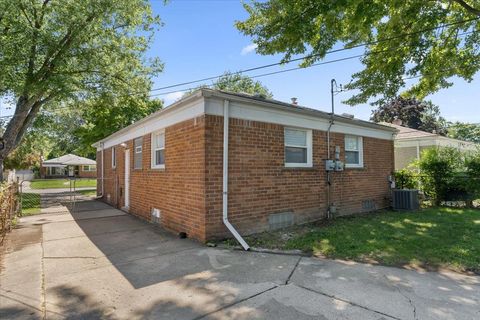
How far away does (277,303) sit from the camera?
348 centimetres

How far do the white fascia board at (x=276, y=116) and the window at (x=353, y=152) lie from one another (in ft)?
0.78

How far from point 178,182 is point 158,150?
2.13 metres

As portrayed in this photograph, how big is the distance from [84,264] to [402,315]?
191 inches

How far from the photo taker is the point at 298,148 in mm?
8227

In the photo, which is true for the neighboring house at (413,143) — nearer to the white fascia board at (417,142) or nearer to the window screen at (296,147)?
the white fascia board at (417,142)

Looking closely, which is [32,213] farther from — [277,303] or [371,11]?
[371,11]

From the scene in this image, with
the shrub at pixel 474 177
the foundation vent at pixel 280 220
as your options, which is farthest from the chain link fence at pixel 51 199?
the shrub at pixel 474 177

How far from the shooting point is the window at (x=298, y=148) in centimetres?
795

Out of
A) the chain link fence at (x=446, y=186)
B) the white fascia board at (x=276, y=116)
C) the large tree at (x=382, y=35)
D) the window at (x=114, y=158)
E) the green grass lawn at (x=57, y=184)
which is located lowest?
the green grass lawn at (x=57, y=184)

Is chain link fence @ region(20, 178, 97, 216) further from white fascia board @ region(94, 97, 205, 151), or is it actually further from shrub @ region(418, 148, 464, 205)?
shrub @ region(418, 148, 464, 205)

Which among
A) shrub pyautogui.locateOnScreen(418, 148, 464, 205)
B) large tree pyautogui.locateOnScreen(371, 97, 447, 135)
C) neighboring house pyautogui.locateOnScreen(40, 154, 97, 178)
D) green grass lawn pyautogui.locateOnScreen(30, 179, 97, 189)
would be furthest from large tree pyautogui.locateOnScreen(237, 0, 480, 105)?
neighboring house pyautogui.locateOnScreen(40, 154, 97, 178)

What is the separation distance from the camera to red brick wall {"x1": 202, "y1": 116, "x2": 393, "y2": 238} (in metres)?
6.32

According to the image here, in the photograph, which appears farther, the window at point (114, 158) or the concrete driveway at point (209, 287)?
the window at point (114, 158)

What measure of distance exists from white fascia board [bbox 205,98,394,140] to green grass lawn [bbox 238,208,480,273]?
2765 millimetres
